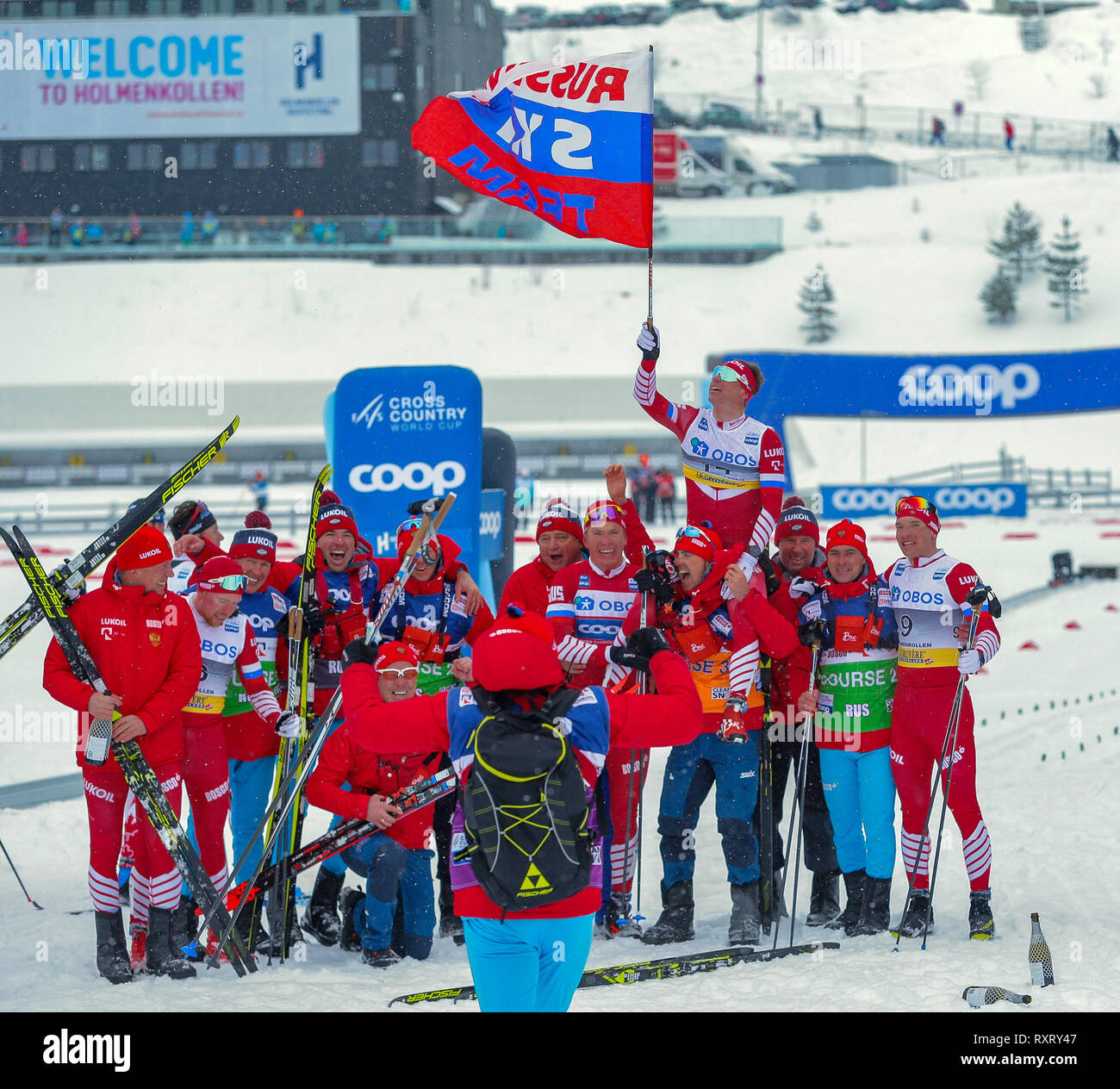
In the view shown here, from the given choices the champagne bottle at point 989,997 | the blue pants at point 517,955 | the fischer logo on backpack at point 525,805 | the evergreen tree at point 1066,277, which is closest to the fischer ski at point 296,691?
the blue pants at point 517,955

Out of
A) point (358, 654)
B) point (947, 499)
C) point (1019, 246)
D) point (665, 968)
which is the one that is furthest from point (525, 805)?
point (1019, 246)

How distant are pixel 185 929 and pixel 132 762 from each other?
91cm

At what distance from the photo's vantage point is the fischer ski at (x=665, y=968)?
17.7 feet

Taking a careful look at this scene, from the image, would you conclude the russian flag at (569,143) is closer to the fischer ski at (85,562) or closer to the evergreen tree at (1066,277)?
the fischer ski at (85,562)

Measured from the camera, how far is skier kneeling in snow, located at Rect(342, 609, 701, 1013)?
12.4 ft

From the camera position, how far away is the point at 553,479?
98.6 ft

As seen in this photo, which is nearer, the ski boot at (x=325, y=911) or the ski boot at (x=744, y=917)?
the ski boot at (x=744, y=917)

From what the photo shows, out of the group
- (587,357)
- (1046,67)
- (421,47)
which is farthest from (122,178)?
(1046,67)

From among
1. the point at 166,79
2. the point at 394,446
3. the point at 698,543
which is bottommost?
the point at 698,543

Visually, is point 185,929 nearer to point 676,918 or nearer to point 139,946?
point 139,946

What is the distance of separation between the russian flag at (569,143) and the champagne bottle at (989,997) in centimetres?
411

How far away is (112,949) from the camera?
5.59m

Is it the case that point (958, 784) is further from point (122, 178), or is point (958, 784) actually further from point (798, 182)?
point (798, 182)
